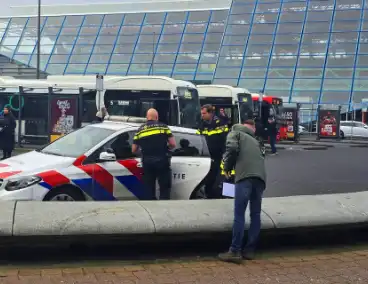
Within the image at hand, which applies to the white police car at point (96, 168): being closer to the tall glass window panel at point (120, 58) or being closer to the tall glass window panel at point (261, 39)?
the tall glass window panel at point (261, 39)

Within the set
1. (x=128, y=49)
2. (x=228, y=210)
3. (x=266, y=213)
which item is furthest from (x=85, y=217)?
(x=128, y=49)

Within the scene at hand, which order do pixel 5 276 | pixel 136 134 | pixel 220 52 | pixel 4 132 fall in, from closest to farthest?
pixel 5 276 < pixel 136 134 < pixel 4 132 < pixel 220 52

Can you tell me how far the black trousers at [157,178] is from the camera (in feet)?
26.0

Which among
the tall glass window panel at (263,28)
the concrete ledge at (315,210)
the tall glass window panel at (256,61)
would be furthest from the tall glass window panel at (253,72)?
the concrete ledge at (315,210)

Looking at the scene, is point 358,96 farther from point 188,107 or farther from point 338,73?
point 188,107

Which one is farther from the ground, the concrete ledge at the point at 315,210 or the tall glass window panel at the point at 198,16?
the tall glass window panel at the point at 198,16

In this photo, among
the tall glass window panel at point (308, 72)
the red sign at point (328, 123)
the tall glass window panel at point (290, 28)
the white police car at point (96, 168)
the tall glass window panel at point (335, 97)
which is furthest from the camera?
the tall glass window panel at point (290, 28)

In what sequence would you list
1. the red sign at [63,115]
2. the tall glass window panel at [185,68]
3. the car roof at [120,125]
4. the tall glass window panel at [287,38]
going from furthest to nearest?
the tall glass window panel at [185,68] → the tall glass window panel at [287,38] → the red sign at [63,115] → the car roof at [120,125]

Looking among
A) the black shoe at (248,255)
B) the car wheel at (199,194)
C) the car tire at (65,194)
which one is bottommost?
the black shoe at (248,255)

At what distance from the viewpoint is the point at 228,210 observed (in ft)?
23.0

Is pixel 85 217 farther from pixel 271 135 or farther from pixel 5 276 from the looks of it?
pixel 271 135

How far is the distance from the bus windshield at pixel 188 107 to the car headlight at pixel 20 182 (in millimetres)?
11845

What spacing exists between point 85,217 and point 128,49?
38.0 meters

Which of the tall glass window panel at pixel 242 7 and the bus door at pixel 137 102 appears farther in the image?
the tall glass window panel at pixel 242 7
